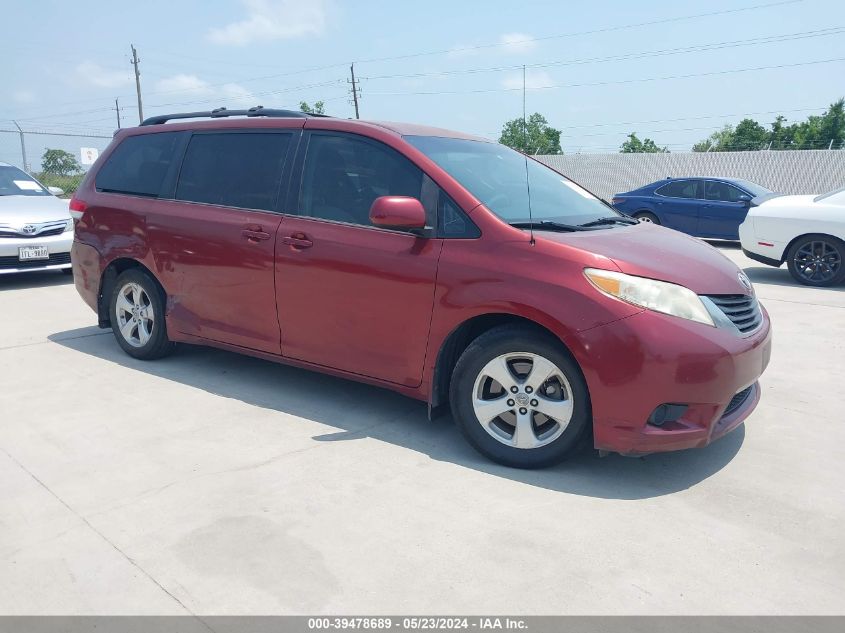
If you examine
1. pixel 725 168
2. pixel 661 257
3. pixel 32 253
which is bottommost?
pixel 32 253

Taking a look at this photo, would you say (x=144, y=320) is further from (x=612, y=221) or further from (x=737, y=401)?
(x=737, y=401)

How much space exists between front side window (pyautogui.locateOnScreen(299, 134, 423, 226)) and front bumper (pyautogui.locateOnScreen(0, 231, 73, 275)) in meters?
5.87

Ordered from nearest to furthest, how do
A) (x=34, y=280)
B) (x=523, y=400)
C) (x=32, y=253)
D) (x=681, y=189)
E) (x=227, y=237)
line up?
(x=523, y=400), (x=227, y=237), (x=32, y=253), (x=34, y=280), (x=681, y=189)

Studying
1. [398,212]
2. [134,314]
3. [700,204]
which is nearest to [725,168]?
[700,204]

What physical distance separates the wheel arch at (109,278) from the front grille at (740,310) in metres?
3.84

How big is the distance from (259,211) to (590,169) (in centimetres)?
2760

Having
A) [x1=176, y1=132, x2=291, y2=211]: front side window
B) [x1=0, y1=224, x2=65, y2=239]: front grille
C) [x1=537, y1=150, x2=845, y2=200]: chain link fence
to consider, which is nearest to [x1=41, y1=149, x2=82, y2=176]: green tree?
[x1=537, y1=150, x2=845, y2=200]: chain link fence

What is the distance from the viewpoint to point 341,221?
4.32 m

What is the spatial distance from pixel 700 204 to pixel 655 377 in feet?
40.1

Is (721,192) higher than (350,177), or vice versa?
(350,177)

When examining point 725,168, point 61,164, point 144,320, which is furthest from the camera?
point 61,164

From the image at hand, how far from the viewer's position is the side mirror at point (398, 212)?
3789mm

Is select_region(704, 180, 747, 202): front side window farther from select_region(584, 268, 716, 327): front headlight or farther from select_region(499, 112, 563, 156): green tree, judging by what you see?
select_region(499, 112, 563, 156): green tree
